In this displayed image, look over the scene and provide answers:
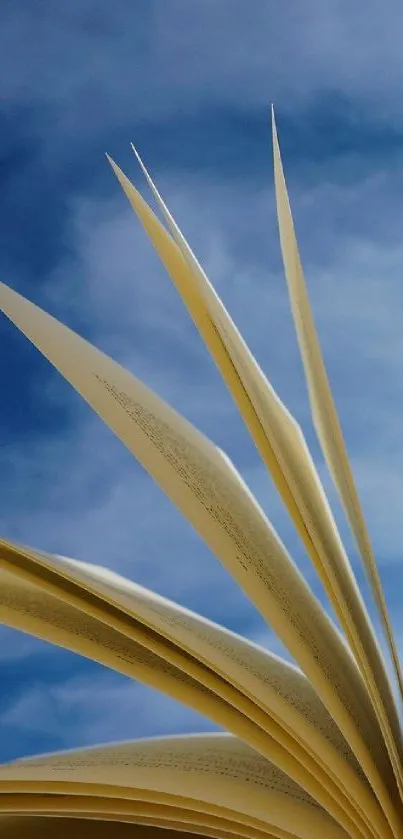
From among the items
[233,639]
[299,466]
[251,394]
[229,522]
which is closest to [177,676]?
[233,639]

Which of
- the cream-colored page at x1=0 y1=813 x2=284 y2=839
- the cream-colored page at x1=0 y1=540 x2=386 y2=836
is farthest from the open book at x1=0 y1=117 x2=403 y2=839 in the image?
the cream-colored page at x1=0 y1=813 x2=284 y2=839

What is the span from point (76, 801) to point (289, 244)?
→ 118 cm

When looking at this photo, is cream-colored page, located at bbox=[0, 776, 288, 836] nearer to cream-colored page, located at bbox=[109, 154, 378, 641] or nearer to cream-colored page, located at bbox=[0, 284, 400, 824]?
cream-colored page, located at bbox=[0, 284, 400, 824]

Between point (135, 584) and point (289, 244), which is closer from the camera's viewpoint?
point (289, 244)

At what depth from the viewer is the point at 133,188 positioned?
1.65m

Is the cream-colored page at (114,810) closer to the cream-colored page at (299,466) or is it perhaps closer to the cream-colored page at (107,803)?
the cream-colored page at (107,803)

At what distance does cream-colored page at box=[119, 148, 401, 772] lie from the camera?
152cm

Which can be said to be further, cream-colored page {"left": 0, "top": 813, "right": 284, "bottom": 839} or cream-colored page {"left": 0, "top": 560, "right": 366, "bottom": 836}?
cream-colored page {"left": 0, "top": 813, "right": 284, "bottom": 839}

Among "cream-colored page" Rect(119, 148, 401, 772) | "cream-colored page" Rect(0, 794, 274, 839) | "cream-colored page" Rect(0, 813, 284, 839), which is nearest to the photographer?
"cream-colored page" Rect(119, 148, 401, 772)

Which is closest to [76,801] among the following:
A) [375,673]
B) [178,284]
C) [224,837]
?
[224,837]

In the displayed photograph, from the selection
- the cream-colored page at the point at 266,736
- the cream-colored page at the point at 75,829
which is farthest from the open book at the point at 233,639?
the cream-colored page at the point at 75,829

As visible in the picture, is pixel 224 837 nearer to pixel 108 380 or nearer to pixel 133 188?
pixel 108 380

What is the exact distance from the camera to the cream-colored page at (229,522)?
5.27 feet

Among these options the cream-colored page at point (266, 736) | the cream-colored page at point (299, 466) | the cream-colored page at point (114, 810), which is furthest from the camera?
the cream-colored page at point (114, 810)
